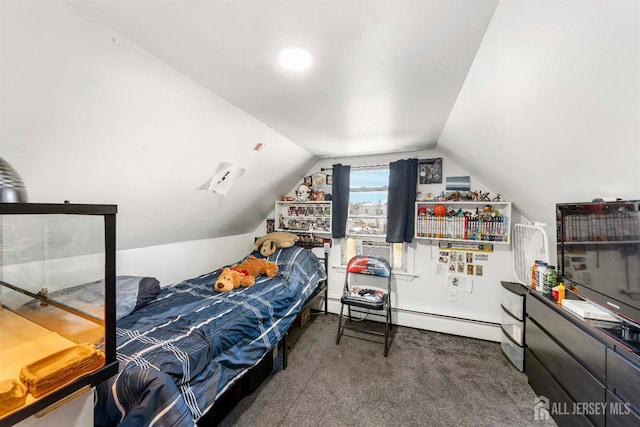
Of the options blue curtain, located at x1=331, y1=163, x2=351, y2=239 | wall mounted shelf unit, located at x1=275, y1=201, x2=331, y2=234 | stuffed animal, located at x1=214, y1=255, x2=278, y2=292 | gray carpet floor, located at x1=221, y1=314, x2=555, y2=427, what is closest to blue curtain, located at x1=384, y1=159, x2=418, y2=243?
blue curtain, located at x1=331, y1=163, x2=351, y2=239

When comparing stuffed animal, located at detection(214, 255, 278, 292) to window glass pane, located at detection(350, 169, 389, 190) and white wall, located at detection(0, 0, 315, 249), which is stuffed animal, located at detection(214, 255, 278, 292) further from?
window glass pane, located at detection(350, 169, 389, 190)

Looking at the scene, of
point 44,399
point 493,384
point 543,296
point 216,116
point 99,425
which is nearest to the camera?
point 44,399

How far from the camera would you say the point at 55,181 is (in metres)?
1.38

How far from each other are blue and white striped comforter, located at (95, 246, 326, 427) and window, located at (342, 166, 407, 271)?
1127mm

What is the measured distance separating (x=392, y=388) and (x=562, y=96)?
2.19 meters

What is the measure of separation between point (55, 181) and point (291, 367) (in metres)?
2.16

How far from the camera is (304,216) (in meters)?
3.50

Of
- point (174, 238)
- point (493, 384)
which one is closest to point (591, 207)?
point (493, 384)

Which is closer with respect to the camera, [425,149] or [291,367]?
[291,367]

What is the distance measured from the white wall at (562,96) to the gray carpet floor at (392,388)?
61.9 inches

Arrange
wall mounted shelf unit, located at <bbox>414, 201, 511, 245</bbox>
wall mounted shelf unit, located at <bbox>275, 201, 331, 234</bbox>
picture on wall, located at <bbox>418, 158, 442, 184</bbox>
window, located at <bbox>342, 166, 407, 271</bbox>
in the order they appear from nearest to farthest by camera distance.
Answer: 1. wall mounted shelf unit, located at <bbox>414, 201, 511, 245</bbox>
2. picture on wall, located at <bbox>418, 158, 442, 184</bbox>
3. window, located at <bbox>342, 166, 407, 271</bbox>
4. wall mounted shelf unit, located at <bbox>275, 201, 331, 234</bbox>

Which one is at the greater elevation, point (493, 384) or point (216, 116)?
point (216, 116)

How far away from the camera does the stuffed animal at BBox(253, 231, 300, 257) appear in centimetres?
323

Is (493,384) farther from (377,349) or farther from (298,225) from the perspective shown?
(298,225)
